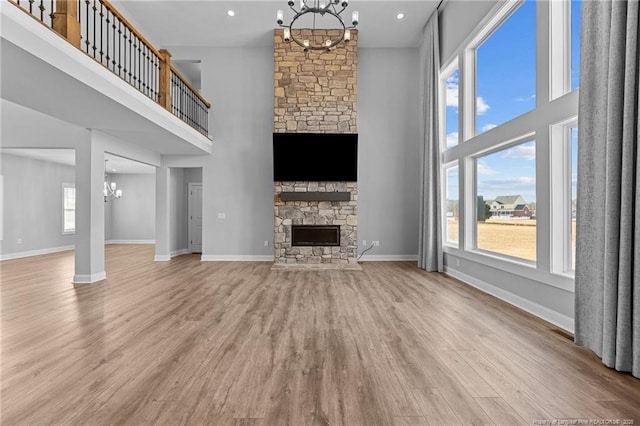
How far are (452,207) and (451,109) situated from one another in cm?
206

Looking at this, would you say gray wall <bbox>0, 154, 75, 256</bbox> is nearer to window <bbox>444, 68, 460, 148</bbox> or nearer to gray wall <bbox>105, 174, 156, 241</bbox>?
gray wall <bbox>105, 174, 156, 241</bbox>

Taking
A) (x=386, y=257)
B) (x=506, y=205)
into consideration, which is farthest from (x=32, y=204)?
(x=506, y=205)

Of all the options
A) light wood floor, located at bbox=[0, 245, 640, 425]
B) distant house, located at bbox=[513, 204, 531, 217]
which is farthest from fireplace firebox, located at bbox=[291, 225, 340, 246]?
distant house, located at bbox=[513, 204, 531, 217]

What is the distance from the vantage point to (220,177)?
25.1 feet

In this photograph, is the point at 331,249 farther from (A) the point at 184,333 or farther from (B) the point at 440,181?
(A) the point at 184,333

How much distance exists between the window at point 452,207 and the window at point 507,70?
1.22m

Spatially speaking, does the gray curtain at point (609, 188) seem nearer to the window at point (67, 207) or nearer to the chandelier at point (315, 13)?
the chandelier at point (315, 13)

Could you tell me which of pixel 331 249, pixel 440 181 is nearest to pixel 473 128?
pixel 440 181

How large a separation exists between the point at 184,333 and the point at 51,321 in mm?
1576

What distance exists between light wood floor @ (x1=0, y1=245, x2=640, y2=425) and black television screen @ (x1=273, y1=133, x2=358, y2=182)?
3.21 meters

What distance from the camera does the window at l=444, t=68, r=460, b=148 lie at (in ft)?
20.6

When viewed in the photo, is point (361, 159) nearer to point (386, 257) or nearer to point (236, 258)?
point (386, 257)

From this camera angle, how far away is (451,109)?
6473 mm

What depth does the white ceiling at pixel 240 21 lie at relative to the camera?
6.16 m
